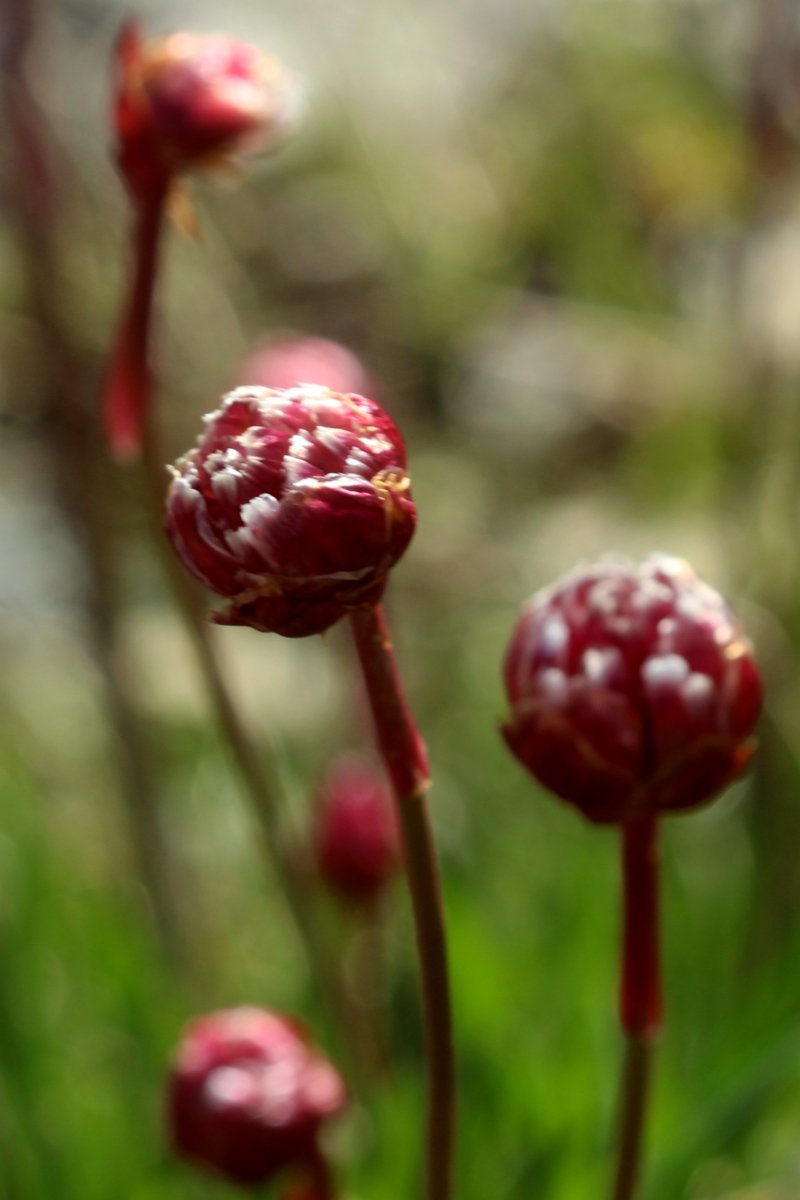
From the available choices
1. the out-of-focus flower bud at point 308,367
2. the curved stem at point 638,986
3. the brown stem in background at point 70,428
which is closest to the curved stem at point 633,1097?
the curved stem at point 638,986

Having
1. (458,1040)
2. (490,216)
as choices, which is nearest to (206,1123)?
(458,1040)

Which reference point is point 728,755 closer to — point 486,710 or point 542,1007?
point 542,1007

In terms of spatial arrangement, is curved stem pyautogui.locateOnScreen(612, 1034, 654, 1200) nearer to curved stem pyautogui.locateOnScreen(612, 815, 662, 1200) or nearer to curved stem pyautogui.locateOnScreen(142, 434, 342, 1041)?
curved stem pyautogui.locateOnScreen(612, 815, 662, 1200)

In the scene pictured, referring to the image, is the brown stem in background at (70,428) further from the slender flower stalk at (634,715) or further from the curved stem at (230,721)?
the slender flower stalk at (634,715)

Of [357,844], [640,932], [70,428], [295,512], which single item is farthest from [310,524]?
[70,428]

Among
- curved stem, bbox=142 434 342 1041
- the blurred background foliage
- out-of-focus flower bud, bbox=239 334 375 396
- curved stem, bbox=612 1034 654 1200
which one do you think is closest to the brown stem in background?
Answer: the blurred background foliage
